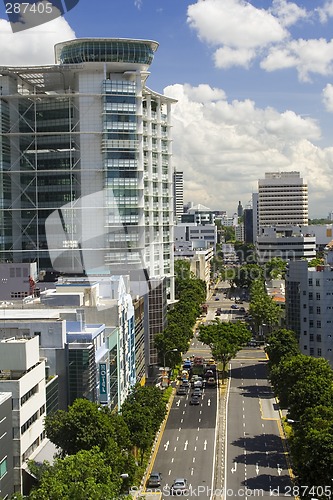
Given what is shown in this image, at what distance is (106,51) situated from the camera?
9719 cm

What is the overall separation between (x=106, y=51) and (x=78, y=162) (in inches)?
626

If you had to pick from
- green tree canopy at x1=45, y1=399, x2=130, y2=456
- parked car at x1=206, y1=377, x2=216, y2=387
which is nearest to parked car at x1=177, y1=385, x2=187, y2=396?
parked car at x1=206, y1=377, x2=216, y2=387

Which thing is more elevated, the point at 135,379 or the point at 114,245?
the point at 114,245

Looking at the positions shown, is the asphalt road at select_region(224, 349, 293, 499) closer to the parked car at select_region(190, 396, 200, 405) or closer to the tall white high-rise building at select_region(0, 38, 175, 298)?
the parked car at select_region(190, 396, 200, 405)

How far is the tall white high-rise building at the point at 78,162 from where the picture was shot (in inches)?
3814

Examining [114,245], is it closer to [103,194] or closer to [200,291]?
[103,194]

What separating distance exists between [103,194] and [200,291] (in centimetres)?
4239

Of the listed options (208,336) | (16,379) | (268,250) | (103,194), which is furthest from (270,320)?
(268,250)

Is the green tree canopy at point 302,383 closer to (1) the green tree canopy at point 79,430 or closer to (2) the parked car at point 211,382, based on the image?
(2) the parked car at point 211,382

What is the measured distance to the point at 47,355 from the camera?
1784 inches

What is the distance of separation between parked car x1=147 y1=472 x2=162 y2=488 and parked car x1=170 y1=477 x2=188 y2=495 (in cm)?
107

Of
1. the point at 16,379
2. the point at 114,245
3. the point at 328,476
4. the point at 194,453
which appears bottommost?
the point at 194,453

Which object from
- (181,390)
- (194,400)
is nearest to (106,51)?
(181,390)

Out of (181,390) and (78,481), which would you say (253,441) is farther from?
(78,481)
